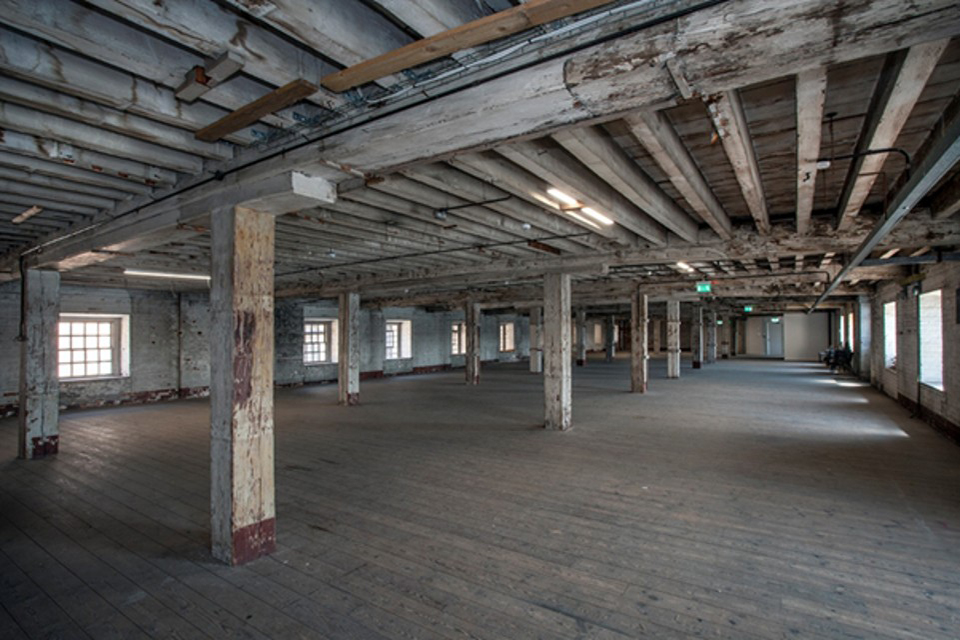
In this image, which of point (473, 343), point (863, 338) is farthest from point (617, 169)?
point (863, 338)

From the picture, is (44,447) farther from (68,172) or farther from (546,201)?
(546,201)

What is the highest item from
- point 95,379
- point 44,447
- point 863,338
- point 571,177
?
point 571,177

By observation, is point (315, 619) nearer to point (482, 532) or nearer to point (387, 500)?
point (482, 532)

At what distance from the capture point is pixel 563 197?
180 inches

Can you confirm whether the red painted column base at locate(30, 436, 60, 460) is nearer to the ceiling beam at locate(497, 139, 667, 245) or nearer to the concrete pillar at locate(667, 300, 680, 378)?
the ceiling beam at locate(497, 139, 667, 245)

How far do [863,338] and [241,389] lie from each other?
748 inches

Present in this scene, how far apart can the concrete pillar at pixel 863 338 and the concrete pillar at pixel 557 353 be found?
1229cm

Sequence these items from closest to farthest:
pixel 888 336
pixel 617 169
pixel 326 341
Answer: pixel 617 169, pixel 888 336, pixel 326 341

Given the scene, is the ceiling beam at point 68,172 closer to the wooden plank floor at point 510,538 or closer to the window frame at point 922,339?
the wooden plank floor at point 510,538

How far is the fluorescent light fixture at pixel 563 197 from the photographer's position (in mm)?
4387

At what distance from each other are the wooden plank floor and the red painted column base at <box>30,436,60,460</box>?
304mm

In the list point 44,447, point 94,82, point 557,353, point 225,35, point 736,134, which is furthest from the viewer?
point 557,353

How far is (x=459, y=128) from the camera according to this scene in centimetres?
249

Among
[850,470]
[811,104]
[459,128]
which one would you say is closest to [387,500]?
[459,128]
